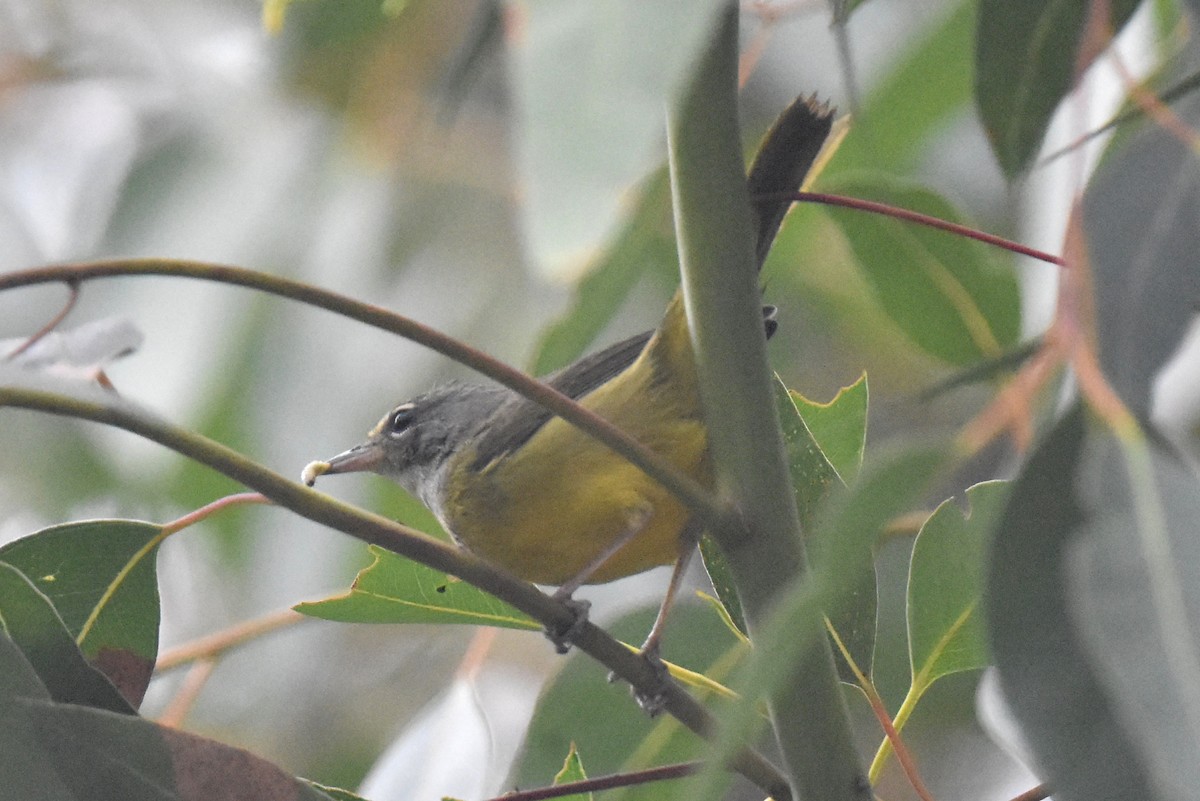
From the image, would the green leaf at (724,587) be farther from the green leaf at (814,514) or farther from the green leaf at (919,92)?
the green leaf at (919,92)

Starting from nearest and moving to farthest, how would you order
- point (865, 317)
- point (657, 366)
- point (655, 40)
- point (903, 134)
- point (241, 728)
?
1. point (655, 40)
2. point (657, 366)
3. point (903, 134)
4. point (865, 317)
5. point (241, 728)

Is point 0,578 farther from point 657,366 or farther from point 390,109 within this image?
point 390,109

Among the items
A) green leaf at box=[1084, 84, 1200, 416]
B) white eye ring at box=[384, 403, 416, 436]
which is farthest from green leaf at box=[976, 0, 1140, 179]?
white eye ring at box=[384, 403, 416, 436]

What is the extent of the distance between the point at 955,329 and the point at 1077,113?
88 cm

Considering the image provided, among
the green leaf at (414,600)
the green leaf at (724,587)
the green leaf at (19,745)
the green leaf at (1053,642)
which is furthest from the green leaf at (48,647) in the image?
the green leaf at (1053,642)

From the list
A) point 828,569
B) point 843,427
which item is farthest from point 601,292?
point 828,569

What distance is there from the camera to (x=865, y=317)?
4281mm

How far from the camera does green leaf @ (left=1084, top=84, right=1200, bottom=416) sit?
941mm

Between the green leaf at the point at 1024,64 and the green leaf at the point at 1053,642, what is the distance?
497 mm

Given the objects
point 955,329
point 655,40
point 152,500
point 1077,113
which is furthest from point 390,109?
point 655,40

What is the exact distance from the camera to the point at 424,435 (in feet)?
10.0

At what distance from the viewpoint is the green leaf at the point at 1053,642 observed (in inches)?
34.5

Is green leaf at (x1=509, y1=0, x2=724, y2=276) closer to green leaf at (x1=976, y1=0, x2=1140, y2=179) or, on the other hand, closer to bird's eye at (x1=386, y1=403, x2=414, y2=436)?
green leaf at (x1=976, y1=0, x2=1140, y2=179)

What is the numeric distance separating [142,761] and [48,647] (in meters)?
0.20
